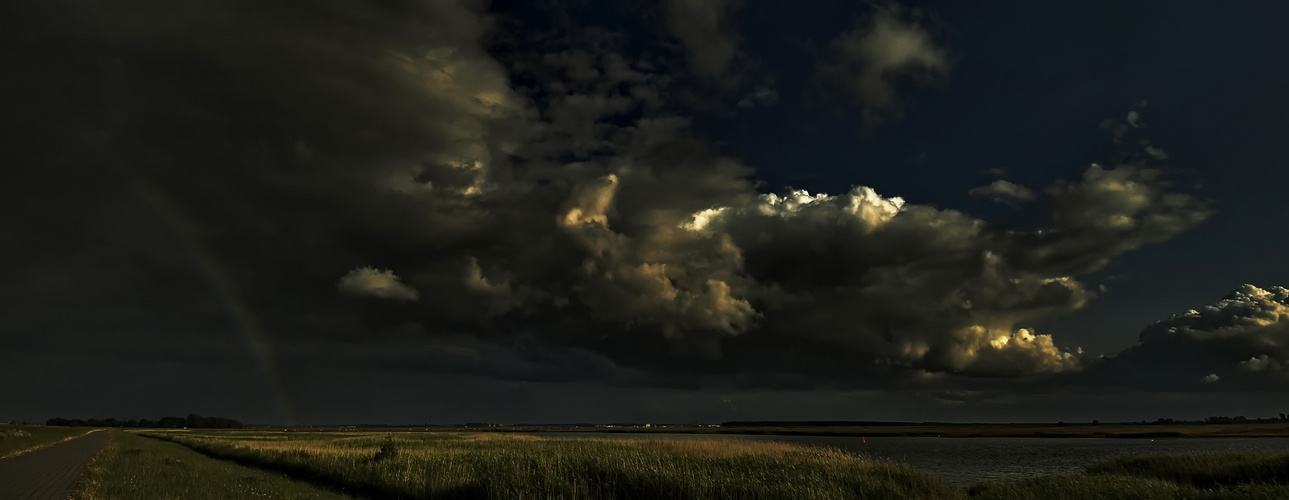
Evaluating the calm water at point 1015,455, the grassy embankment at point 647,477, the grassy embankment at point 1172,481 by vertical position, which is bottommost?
the calm water at point 1015,455

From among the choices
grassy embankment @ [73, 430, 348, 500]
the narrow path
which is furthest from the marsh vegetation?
the narrow path

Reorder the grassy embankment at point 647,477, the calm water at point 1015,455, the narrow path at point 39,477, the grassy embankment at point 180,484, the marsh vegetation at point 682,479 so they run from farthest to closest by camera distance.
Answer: the calm water at point 1015,455 → the grassy embankment at point 647,477 → the narrow path at point 39,477 → the marsh vegetation at point 682,479 → the grassy embankment at point 180,484

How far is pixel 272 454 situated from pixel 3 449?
3001 cm

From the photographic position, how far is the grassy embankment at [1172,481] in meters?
23.8

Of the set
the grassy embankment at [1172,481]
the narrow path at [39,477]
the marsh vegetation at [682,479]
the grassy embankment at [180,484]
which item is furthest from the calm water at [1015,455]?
the narrow path at [39,477]

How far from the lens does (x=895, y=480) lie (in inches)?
1161

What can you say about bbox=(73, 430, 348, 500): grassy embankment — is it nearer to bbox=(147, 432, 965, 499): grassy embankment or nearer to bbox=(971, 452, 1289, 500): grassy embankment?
bbox=(147, 432, 965, 499): grassy embankment

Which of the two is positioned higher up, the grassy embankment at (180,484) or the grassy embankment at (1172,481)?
the grassy embankment at (180,484)

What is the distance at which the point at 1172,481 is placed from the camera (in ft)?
101

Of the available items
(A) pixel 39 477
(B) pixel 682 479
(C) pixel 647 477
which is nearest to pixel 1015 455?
(B) pixel 682 479

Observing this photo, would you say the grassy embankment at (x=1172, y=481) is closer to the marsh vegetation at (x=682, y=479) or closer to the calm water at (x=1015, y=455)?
the marsh vegetation at (x=682, y=479)

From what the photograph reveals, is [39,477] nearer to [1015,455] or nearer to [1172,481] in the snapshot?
[1172,481]

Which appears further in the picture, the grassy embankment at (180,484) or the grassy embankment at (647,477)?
the grassy embankment at (647,477)

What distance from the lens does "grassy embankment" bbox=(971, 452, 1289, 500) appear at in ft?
78.1
